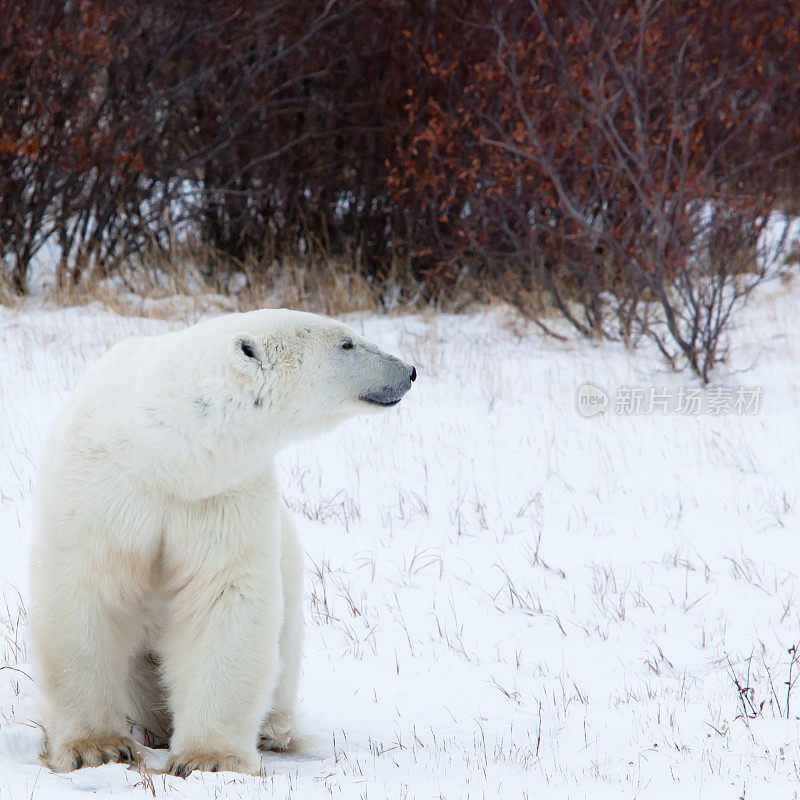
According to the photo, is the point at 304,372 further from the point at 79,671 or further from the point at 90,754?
the point at 90,754

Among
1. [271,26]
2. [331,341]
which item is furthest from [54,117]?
[331,341]

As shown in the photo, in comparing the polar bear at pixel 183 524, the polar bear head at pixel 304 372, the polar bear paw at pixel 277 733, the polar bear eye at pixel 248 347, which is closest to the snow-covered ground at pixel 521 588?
the polar bear paw at pixel 277 733

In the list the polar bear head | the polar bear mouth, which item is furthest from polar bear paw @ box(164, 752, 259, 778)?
the polar bear mouth

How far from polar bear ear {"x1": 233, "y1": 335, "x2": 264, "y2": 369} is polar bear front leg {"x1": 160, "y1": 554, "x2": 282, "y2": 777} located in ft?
1.53

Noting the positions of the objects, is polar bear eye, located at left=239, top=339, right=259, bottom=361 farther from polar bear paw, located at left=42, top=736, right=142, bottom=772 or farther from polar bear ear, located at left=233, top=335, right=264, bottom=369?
polar bear paw, located at left=42, top=736, right=142, bottom=772

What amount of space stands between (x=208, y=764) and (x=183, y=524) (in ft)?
1.77

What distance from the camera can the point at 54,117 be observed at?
311 inches

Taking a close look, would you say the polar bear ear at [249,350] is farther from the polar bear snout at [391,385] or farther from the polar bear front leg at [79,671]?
the polar bear front leg at [79,671]

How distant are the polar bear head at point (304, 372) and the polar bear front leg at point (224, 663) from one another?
14.5 inches

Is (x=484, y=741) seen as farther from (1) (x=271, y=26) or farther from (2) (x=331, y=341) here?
(1) (x=271, y=26)

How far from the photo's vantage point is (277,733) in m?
2.69

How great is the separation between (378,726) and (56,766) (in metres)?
0.85

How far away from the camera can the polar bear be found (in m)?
2.27

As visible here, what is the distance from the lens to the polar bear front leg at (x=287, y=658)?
2.68 metres
